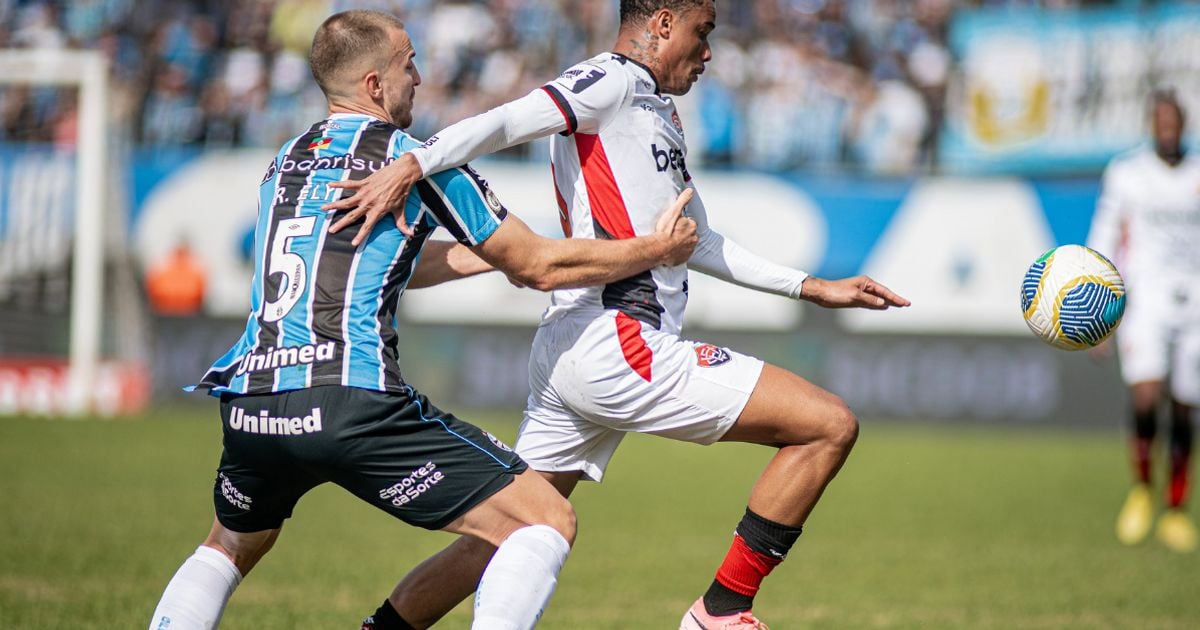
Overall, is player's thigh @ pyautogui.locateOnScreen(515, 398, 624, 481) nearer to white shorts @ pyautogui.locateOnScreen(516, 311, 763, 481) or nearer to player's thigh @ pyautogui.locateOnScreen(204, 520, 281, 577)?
white shorts @ pyautogui.locateOnScreen(516, 311, 763, 481)

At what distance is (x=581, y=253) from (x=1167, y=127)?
7225 millimetres

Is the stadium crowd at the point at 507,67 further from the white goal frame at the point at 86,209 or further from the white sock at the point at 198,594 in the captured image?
the white sock at the point at 198,594

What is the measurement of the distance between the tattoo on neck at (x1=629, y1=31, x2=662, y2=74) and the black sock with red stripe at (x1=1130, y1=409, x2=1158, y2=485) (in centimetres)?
661

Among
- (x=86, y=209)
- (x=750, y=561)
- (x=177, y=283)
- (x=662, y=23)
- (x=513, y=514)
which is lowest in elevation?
(x=177, y=283)

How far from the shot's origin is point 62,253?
56.5 feet

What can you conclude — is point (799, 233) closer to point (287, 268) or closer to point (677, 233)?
point (677, 233)

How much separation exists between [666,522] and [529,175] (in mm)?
8494

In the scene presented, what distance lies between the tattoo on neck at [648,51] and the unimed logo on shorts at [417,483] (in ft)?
5.97

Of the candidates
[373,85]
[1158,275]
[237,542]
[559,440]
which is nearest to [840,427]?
[559,440]

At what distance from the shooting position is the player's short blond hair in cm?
421

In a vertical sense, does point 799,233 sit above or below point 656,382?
below

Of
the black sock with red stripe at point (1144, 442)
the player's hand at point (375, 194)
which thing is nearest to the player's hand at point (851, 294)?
the player's hand at point (375, 194)

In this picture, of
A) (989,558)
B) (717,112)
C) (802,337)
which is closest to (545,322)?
(989,558)

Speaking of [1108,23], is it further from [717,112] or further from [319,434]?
[319,434]
